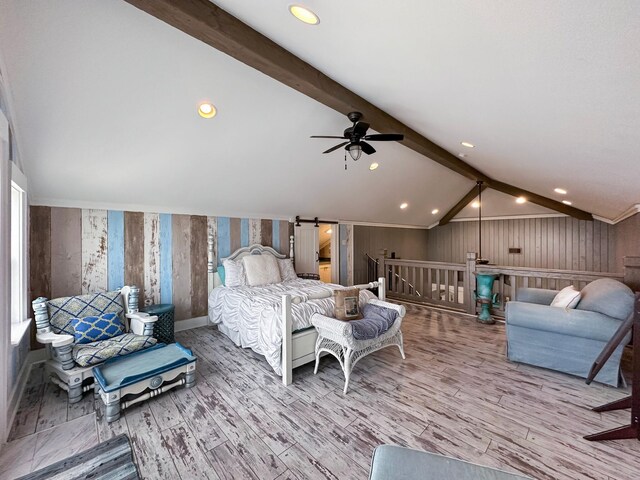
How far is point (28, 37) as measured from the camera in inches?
72.5

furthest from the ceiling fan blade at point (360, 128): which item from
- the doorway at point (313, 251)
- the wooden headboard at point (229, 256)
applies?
the doorway at point (313, 251)

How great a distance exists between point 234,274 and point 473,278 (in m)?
4.23

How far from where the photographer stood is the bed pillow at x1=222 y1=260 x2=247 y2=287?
4297 millimetres

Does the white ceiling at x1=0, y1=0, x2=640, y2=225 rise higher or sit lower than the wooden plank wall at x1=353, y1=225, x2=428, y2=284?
higher

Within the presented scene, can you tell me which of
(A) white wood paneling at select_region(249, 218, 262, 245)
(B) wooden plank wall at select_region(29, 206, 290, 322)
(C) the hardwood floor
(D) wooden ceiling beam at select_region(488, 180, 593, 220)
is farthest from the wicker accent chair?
(D) wooden ceiling beam at select_region(488, 180, 593, 220)

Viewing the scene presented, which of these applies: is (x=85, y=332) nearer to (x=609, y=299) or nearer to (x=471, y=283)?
(x=609, y=299)

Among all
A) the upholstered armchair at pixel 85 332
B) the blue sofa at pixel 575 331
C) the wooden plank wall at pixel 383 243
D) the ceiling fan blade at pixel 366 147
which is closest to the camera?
the upholstered armchair at pixel 85 332

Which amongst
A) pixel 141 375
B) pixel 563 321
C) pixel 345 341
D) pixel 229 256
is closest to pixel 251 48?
pixel 345 341

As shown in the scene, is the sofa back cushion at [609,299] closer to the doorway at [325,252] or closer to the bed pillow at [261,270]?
the bed pillow at [261,270]

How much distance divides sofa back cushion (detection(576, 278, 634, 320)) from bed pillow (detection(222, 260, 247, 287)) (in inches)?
168

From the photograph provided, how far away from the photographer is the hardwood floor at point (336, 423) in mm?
Result: 1760

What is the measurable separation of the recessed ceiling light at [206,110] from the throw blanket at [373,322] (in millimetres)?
2649

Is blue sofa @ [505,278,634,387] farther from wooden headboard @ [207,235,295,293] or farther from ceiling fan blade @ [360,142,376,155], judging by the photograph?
wooden headboard @ [207,235,295,293]

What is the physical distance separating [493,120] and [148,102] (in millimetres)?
3258
